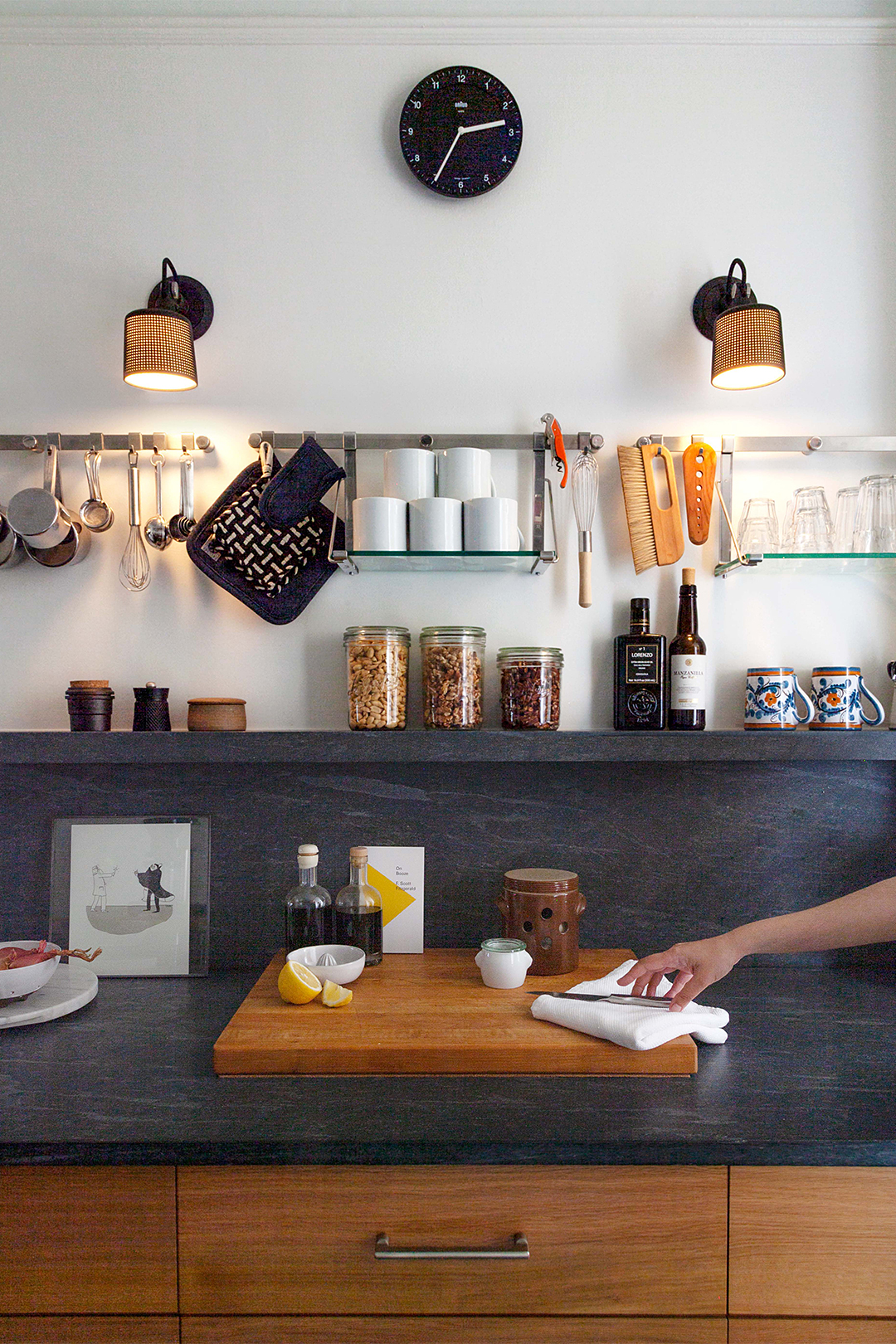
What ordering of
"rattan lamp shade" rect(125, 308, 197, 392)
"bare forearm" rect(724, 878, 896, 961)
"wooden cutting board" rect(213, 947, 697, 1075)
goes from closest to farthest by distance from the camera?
"wooden cutting board" rect(213, 947, 697, 1075), "bare forearm" rect(724, 878, 896, 961), "rattan lamp shade" rect(125, 308, 197, 392)

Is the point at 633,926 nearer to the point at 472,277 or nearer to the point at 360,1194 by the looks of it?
the point at 360,1194

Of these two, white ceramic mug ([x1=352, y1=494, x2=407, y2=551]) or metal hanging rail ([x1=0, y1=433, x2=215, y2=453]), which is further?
metal hanging rail ([x1=0, y1=433, x2=215, y2=453])

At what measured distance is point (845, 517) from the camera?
1813 millimetres

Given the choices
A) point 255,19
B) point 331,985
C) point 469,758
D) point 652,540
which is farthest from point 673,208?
point 331,985

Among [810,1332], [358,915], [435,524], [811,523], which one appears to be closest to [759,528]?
[811,523]

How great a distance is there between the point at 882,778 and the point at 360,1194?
A: 4.44 feet

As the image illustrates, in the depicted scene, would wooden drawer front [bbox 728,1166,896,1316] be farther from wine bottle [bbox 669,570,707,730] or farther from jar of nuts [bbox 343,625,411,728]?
jar of nuts [bbox 343,625,411,728]

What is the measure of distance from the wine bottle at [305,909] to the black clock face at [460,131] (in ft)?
4.77

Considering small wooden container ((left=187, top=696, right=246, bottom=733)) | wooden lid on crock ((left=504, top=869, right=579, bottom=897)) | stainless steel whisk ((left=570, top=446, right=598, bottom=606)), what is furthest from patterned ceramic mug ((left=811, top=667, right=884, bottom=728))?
small wooden container ((left=187, top=696, right=246, bottom=733))

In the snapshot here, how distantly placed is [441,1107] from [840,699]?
1.13 m

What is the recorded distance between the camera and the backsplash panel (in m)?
1.82

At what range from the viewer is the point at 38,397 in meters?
1.85

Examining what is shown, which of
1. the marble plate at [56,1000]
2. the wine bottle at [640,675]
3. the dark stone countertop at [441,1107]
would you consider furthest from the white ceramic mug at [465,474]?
the marble plate at [56,1000]

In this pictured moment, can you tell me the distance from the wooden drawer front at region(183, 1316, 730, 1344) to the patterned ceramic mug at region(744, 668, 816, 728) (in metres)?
1.03
